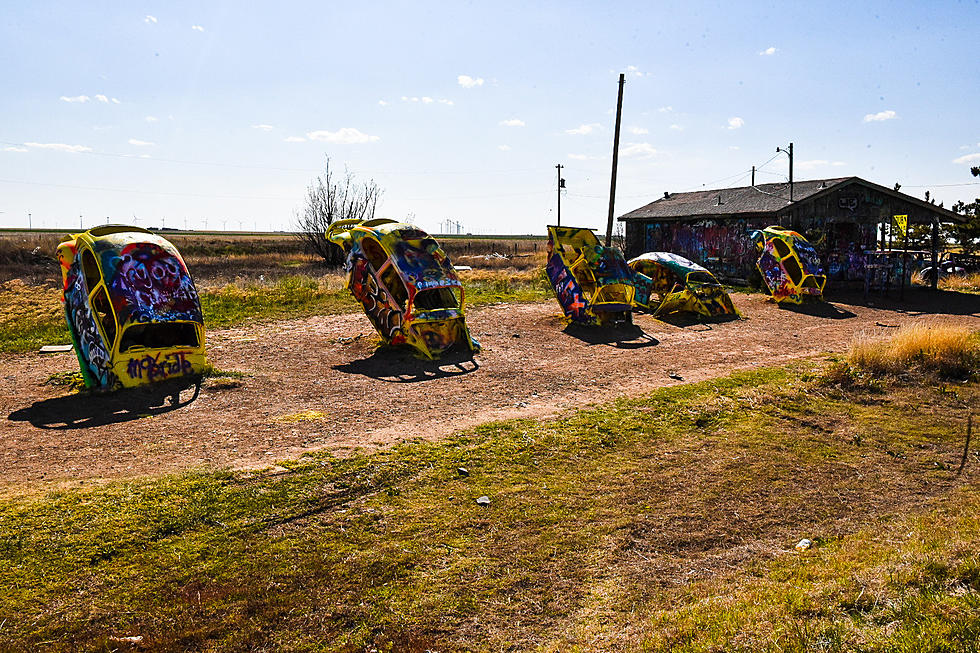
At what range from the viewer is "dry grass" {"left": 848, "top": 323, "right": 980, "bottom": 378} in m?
10.8

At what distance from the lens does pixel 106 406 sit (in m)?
9.66

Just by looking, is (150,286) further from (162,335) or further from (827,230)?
(827,230)

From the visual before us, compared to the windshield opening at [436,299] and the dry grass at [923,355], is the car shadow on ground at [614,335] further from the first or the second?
the dry grass at [923,355]

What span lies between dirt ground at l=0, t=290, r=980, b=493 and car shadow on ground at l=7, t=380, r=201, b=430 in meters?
0.04

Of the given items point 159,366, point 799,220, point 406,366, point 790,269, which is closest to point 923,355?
point 406,366

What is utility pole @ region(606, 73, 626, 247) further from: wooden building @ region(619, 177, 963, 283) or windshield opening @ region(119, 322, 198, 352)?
windshield opening @ region(119, 322, 198, 352)

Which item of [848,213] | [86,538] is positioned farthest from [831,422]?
[848,213]

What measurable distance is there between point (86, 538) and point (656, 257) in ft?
58.7

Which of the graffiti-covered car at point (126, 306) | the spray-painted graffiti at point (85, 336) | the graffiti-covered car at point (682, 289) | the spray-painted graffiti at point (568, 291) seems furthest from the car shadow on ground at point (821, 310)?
the spray-painted graffiti at point (85, 336)

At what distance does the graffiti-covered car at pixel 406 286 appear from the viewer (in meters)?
13.2

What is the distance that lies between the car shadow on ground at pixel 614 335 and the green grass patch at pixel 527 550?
6.50 m

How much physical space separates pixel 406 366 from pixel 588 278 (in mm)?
6693

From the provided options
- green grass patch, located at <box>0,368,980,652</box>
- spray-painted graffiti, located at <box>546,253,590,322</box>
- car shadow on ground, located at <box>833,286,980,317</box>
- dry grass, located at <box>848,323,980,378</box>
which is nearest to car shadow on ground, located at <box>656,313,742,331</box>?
spray-painted graffiti, located at <box>546,253,590,322</box>

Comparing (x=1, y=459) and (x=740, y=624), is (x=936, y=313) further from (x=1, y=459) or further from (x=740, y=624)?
(x=1, y=459)
